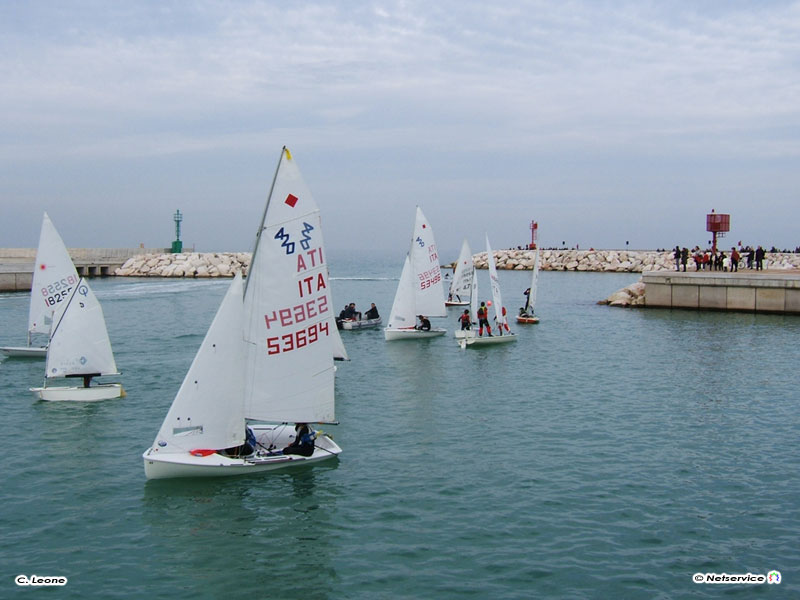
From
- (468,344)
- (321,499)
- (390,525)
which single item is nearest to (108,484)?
(321,499)

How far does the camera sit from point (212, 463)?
1769 cm

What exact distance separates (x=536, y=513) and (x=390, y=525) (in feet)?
11.0

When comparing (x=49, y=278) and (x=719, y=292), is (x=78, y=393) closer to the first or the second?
(x=49, y=278)

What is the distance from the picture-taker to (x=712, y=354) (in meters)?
37.6

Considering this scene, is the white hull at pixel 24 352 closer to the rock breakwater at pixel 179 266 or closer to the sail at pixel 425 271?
the sail at pixel 425 271

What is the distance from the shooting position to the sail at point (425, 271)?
146 feet

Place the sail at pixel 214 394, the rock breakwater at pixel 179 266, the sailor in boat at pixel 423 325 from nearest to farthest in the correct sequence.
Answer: the sail at pixel 214 394 → the sailor in boat at pixel 423 325 → the rock breakwater at pixel 179 266

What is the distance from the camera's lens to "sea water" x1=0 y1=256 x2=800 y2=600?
13.7m

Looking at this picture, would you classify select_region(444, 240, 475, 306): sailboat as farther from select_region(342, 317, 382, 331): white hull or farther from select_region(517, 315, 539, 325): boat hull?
select_region(342, 317, 382, 331): white hull

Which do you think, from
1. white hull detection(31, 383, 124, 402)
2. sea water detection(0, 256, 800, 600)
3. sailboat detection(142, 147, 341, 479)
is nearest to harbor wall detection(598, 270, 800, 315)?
sea water detection(0, 256, 800, 600)

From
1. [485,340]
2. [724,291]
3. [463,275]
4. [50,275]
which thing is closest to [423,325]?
[485,340]

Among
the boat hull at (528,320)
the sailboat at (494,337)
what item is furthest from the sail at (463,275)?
the sailboat at (494,337)

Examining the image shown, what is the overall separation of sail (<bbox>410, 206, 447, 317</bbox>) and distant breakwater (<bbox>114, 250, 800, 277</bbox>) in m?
74.1

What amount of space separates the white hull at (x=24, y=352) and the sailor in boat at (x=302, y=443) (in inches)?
884
